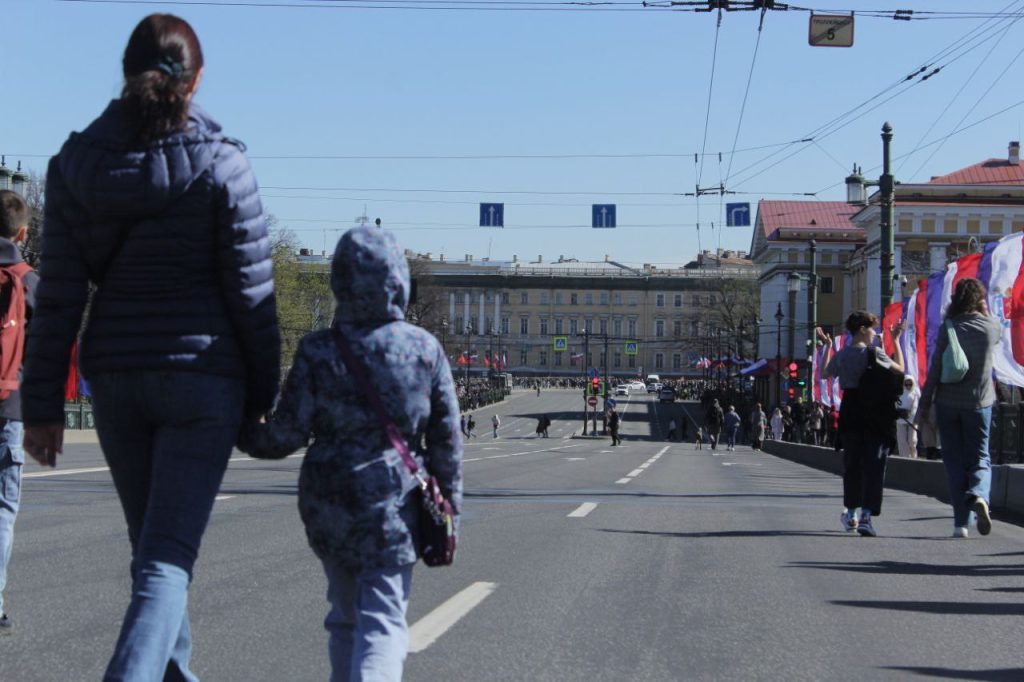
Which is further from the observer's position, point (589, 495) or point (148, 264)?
point (589, 495)

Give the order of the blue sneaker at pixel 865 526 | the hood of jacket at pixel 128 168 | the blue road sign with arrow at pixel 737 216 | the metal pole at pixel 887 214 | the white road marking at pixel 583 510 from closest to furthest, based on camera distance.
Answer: the hood of jacket at pixel 128 168, the blue sneaker at pixel 865 526, the white road marking at pixel 583 510, the metal pole at pixel 887 214, the blue road sign with arrow at pixel 737 216

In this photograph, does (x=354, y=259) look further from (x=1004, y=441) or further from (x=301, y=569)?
(x=1004, y=441)

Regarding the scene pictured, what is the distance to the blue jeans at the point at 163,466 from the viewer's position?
375cm

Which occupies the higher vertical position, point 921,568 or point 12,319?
point 12,319

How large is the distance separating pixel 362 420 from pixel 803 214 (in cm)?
11454

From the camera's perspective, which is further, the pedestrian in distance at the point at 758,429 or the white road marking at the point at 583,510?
the pedestrian in distance at the point at 758,429

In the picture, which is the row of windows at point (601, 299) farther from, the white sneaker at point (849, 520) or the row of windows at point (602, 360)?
the white sneaker at point (849, 520)

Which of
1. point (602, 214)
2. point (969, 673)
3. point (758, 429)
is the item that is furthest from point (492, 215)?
point (969, 673)

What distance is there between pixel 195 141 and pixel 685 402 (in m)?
139

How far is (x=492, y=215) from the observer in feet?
171

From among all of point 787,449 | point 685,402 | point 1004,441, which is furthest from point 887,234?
point 685,402

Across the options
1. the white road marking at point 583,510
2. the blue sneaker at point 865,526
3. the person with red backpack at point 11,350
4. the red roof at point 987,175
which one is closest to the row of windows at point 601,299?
the red roof at point 987,175

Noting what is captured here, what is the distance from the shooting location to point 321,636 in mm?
6242

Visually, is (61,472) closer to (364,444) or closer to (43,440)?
(43,440)
